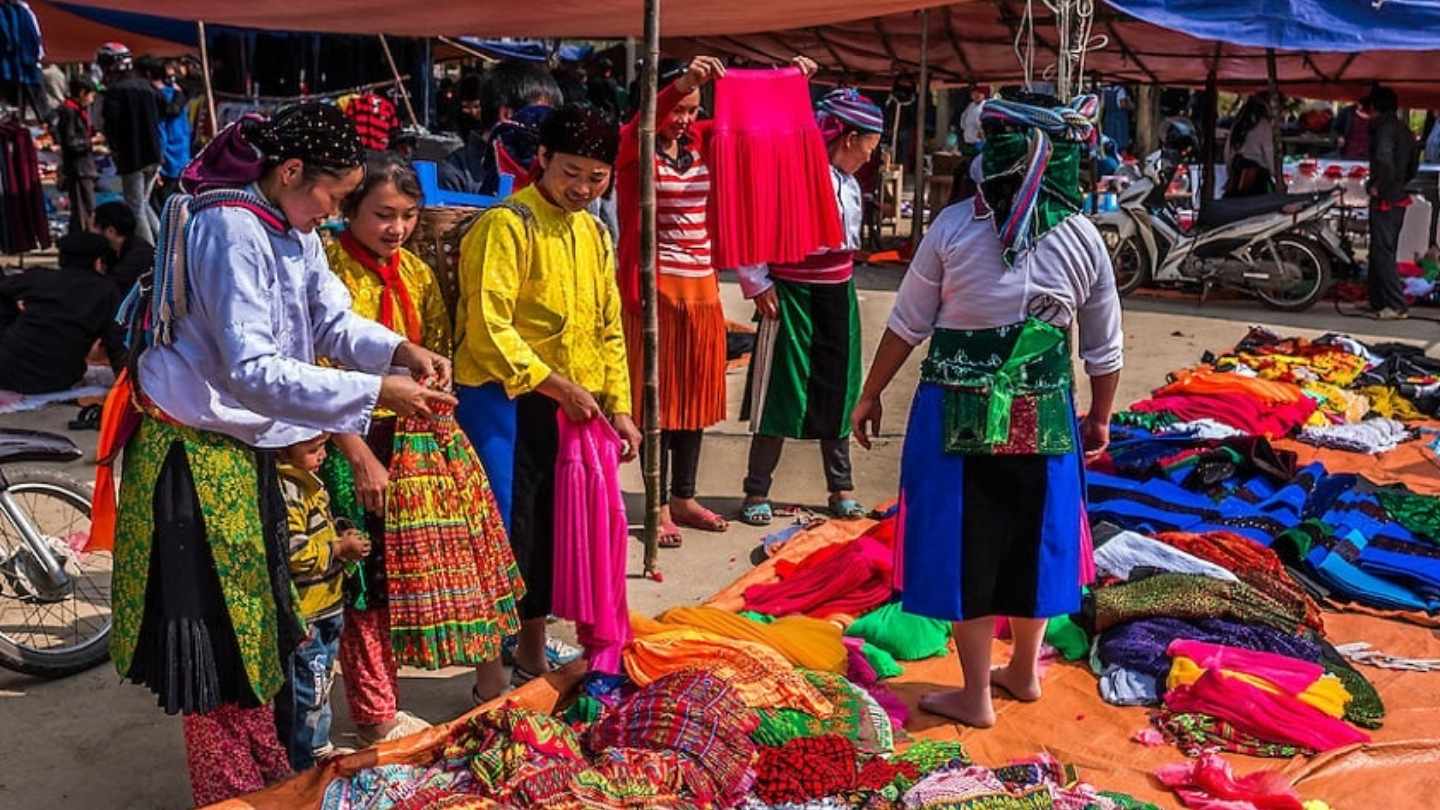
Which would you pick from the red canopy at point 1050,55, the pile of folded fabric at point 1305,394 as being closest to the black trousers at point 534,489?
the pile of folded fabric at point 1305,394

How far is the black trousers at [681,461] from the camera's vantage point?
529cm

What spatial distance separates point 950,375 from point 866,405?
0.35 meters

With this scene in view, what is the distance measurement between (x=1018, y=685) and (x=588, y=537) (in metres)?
1.26

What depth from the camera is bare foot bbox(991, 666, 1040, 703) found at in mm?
3785

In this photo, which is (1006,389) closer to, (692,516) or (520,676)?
(520,676)

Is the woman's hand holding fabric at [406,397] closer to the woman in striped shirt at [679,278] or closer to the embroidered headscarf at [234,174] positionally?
the embroidered headscarf at [234,174]

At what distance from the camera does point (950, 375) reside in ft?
11.0

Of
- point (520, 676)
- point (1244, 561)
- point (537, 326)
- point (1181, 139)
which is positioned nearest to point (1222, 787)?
point (1244, 561)

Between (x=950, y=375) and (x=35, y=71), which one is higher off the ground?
(x=35, y=71)

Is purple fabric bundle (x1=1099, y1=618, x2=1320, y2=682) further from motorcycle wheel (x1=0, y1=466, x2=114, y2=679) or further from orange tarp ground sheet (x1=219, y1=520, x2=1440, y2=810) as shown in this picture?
motorcycle wheel (x1=0, y1=466, x2=114, y2=679)

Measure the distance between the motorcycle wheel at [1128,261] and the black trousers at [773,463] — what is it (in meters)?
6.18

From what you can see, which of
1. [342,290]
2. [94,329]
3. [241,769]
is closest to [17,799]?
[241,769]

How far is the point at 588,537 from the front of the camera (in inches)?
142

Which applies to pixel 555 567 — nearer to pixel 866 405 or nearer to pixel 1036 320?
pixel 866 405
